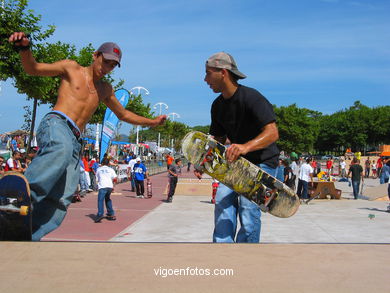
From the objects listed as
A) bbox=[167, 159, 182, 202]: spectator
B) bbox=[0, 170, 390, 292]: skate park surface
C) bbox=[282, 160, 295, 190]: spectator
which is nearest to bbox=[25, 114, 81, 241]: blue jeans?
bbox=[0, 170, 390, 292]: skate park surface

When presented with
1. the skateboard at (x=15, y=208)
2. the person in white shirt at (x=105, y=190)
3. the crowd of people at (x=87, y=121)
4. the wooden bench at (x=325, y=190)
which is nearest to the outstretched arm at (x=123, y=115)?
the crowd of people at (x=87, y=121)

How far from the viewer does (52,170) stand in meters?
3.19

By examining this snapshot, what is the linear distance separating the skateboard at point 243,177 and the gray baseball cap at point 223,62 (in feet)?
2.09

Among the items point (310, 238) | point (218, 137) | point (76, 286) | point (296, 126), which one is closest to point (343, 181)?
point (310, 238)

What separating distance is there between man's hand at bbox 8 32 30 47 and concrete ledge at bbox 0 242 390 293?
1.50 m

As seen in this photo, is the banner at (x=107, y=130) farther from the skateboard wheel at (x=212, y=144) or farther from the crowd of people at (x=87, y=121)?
the skateboard wheel at (x=212, y=144)

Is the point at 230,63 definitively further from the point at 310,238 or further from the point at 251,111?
the point at 310,238

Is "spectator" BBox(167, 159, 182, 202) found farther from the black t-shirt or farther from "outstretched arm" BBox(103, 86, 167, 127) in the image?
the black t-shirt

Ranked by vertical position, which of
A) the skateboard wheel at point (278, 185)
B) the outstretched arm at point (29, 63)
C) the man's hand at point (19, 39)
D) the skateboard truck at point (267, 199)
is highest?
the man's hand at point (19, 39)

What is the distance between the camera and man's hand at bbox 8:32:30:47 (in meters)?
3.10

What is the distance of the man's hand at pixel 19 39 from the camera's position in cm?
310

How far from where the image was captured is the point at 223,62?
3.68m

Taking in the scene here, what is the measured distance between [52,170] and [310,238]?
7233 mm

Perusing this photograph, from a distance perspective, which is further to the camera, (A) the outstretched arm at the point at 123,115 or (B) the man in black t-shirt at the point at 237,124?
(A) the outstretched arm at the point at 123,115
